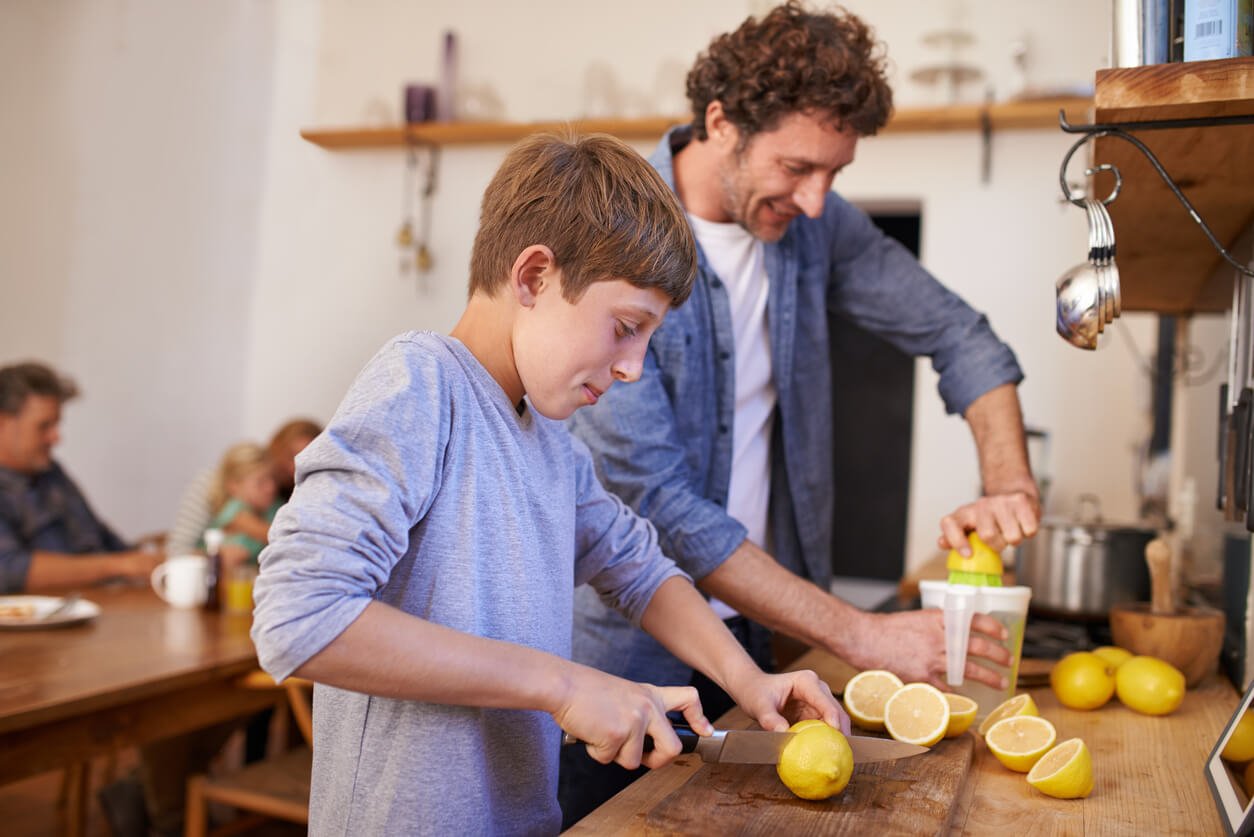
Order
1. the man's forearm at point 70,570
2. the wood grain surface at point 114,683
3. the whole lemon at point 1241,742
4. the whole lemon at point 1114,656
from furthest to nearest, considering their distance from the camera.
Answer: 1. the man's forearm at point 70,570
2. the wood grain surface at point 114,683
3. the whole lemon at point 1114,656
4. the whole lemon at point 1241,742

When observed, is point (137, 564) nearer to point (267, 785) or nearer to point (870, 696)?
point (267, 785)

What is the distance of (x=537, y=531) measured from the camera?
1.00 meters

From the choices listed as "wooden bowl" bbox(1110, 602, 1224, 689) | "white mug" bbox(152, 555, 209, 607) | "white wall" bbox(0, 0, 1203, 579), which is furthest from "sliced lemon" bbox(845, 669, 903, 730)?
A: "white wall" bbox(0, 0, 1203, 579)

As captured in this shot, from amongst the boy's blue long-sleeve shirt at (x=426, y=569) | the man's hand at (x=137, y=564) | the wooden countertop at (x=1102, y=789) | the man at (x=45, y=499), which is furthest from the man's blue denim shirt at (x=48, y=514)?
the wooden countertop at (x=1102, y=789)

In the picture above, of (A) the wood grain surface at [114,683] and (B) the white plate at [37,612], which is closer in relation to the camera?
(A) the wood grain surface at [114,683]

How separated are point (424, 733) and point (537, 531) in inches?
7.7

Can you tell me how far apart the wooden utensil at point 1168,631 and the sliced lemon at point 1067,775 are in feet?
1.70

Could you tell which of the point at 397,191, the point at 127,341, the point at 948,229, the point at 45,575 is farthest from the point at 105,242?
the point at 948,229

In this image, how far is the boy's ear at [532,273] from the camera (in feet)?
3.05

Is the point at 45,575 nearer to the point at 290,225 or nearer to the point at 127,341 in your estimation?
the point at 127,341

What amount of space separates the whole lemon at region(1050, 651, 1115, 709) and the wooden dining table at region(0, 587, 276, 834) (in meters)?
1.48

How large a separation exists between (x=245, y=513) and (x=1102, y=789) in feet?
9.33

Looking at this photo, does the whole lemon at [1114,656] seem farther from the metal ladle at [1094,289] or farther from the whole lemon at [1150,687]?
the metal ladle at [1094,289]

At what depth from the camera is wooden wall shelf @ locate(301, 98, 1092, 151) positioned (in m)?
3.69
